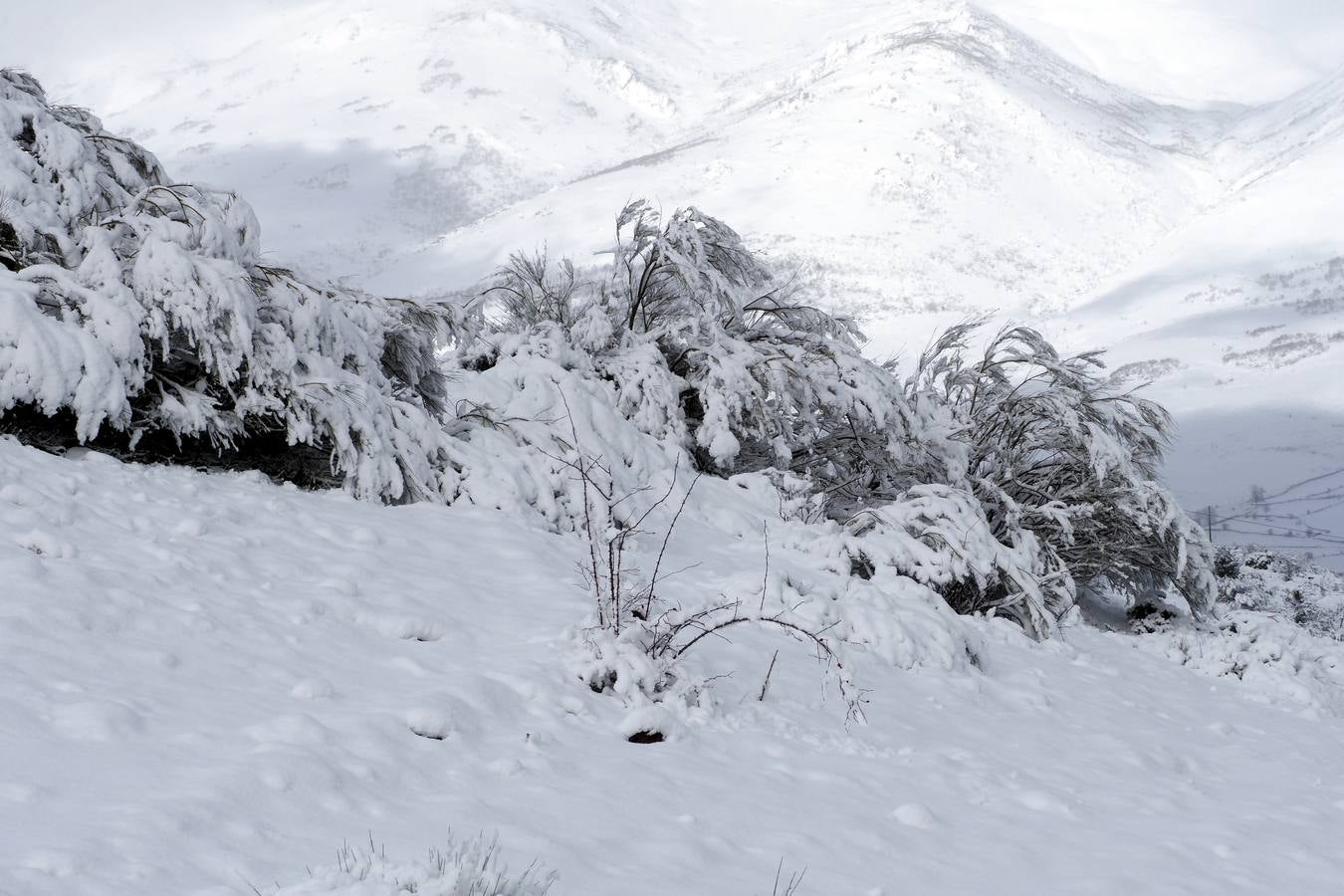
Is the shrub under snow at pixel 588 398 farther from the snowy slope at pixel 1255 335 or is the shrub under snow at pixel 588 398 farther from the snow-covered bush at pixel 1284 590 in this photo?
the snowy slope at pixel 1255 335

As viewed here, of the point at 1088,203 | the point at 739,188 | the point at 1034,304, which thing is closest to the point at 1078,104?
the point at 1088,203

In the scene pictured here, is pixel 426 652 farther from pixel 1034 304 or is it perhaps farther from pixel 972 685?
pixel 1034 304

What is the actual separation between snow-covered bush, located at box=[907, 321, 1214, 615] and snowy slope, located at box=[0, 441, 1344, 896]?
3.08 metres

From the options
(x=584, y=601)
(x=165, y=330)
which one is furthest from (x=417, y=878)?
(x=165, y=330)

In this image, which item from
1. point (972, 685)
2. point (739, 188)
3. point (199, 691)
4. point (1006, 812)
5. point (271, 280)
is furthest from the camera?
point (739, 188)

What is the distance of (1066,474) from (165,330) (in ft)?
25.6

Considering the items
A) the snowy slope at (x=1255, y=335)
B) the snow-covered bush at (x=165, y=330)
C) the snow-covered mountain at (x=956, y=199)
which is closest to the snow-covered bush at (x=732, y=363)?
the snow-covered bush at (x=165, y=330)

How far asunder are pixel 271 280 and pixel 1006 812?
→ 5.14 meters

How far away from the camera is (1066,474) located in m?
9.92

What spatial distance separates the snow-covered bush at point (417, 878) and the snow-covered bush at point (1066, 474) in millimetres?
6302

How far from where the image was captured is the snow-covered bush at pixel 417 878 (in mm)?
1961

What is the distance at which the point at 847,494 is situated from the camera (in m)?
9.93

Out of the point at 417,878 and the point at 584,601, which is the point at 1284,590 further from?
the point at 417,878

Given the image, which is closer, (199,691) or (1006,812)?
(199,691)
